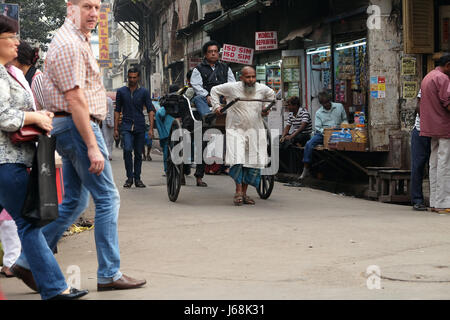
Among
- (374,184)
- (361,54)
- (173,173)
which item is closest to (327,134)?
(361,54)

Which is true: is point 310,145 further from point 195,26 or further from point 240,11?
point 195,26

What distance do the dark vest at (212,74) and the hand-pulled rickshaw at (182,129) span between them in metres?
0.43

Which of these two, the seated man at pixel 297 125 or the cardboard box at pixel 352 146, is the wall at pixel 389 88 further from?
the seated man at pixel 297 125

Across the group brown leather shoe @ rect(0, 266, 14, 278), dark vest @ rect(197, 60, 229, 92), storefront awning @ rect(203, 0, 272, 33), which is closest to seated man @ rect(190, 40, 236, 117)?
dark vest @ rect(197, 60, 229, 92)

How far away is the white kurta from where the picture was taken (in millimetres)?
9688

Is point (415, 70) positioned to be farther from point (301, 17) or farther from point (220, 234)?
point (220, 234)

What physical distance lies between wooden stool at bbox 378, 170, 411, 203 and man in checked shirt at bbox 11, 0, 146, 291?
6.46 meters

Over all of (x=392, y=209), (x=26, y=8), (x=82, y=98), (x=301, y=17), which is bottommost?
(x=392, y=209)

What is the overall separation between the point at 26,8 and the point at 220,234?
26.6m

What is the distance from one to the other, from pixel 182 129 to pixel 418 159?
129 inches

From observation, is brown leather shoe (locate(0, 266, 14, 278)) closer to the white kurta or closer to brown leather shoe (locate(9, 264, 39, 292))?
brown leather shoe (locate(9, 264, 39, 292))

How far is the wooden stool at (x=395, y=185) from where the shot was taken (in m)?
10.7
